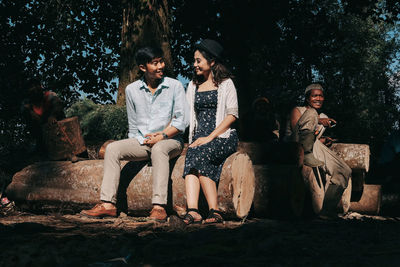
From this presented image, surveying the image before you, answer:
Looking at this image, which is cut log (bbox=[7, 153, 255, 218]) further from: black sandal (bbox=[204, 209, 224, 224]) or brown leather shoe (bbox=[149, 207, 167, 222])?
brown leather shoe (bbox=[149, 207, 167, 222])

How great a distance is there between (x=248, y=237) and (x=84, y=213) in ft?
6.65

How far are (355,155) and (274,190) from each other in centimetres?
232

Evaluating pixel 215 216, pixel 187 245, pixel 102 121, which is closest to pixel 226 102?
pixel 215 216

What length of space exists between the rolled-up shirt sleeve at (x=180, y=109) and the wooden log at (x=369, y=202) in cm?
370

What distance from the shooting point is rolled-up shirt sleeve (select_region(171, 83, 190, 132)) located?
5164 mm

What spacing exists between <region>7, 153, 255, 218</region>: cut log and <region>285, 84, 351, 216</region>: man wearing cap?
4.09 feet

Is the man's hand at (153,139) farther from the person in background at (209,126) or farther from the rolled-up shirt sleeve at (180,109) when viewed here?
the person in background at (209,126)

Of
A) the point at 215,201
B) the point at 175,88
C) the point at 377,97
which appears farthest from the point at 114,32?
the point at 377,97

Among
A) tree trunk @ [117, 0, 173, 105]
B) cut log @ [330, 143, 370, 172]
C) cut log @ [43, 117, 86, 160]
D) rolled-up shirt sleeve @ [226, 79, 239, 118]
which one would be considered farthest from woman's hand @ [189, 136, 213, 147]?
tree trunk @ [117, 0, 173, 105]

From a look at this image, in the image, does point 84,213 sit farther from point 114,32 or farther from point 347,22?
point 347,22

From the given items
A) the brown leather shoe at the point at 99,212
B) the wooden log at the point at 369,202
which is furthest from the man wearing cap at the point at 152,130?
the wooden log at the point at 369,202

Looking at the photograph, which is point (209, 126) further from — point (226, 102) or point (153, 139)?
point (153, 139)

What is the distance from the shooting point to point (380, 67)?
960 inches

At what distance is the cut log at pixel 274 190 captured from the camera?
207 inches
